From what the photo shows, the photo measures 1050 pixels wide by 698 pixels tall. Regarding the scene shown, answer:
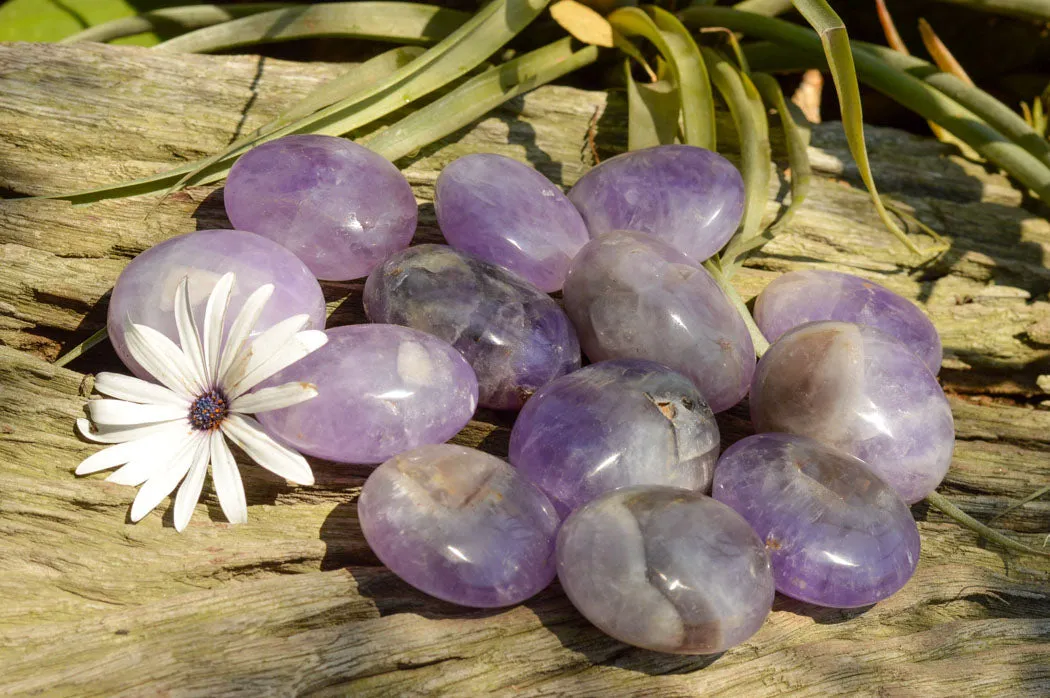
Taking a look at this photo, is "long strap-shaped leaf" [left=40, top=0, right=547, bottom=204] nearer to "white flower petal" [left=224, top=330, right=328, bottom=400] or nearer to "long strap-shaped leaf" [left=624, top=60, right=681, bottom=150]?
"long strap-shaped leaf" [left=624, top=60, right=681, bottom=150]

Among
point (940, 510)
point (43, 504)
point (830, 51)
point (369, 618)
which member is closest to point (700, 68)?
point (830, 51)

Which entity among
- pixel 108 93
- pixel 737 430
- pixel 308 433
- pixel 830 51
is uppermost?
pixel 830 51

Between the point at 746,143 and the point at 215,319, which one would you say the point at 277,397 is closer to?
the point at 215,319

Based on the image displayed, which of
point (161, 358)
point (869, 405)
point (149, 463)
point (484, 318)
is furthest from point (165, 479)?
point (869, 405)

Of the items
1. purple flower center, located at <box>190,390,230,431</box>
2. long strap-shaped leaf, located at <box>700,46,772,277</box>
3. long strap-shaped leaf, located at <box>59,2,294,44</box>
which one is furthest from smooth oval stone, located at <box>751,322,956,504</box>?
long strap-shaped leaf, located at <box>59,2,294,44</box>

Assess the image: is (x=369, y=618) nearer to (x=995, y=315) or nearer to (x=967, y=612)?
(x=967, y=612)

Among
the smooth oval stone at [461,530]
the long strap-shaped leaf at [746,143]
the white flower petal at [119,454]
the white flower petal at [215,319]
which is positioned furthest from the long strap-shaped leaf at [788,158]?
the white flower petal at [119,454]
